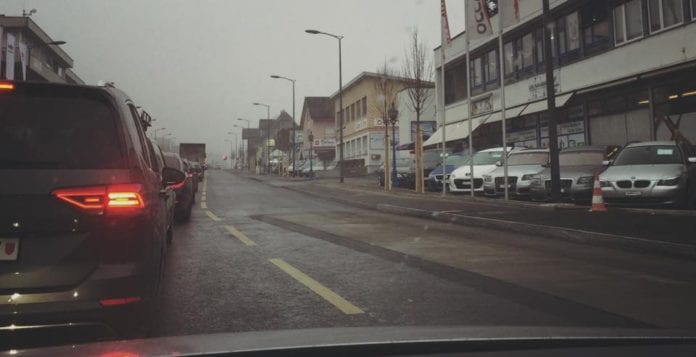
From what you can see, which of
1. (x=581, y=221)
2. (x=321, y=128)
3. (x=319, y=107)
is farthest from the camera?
(x=319, y=107)

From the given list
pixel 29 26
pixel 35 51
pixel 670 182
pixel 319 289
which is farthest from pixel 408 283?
pixel 35 51

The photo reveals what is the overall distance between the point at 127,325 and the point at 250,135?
138654 millimetres

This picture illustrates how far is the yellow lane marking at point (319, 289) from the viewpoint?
4.40 metres

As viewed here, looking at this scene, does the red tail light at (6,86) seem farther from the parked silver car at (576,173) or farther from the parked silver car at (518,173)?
the parked silver car at (518,173)

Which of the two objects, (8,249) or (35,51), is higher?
(35,51)

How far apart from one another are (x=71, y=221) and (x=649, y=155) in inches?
512

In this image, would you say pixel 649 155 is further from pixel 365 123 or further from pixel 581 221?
pixel 365 123

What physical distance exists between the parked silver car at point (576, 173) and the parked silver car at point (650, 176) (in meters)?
0.88

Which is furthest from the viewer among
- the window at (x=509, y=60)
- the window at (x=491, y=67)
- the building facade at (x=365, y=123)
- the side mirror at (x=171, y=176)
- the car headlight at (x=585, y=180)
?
the building facade at (x=365, y=123)

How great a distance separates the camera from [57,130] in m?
3.04

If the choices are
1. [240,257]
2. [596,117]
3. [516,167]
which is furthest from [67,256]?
[596,117]

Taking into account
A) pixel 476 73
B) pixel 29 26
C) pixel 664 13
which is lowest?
pixel 664 13

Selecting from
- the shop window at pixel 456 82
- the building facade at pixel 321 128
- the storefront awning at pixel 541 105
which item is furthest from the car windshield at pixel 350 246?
the building facade at pixel 321 128

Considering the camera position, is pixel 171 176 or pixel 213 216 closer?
pixel 171 176
